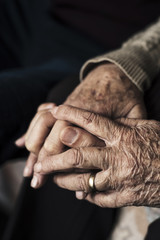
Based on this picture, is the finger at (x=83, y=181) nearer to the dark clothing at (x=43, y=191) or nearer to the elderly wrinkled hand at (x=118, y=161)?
the elderly wrinkled hand at (x=118, y=161)

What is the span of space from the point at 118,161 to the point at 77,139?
0.32 feet

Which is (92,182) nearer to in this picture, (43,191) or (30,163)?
(30,163)

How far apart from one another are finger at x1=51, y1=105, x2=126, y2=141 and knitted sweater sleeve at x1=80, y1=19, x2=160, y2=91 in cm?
20

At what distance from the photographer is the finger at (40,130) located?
23.5 inches

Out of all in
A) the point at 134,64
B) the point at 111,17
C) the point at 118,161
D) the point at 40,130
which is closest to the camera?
the point at 118,161

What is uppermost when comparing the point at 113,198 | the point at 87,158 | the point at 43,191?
the point at 87,158

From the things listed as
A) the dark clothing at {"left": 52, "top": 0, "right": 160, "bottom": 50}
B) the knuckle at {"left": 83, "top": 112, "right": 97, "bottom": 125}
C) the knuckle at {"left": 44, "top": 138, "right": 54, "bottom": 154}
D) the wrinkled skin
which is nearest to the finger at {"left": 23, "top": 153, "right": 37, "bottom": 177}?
the wrinkled skin

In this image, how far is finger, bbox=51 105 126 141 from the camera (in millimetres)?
515

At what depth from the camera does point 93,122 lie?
0.53 m

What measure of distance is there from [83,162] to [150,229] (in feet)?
0.79

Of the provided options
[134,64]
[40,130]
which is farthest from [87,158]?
[134,64]

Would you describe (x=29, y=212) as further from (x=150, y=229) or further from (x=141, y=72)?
(x=141, y=72)

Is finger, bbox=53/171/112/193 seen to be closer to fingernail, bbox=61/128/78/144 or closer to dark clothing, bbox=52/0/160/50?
fingernail, bbox=61/128/78/144

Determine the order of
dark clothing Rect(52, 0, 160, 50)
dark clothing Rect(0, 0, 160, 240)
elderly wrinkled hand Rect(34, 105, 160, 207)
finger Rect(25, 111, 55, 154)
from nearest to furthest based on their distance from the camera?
elderly wrinkled hand Rect(34, 105, 160, 207), finger Rect(25, 111, 55, 154), dark clothing Rect(0, 0, 160, 240), dark clothing Rect(52, 0, 160, 50)
